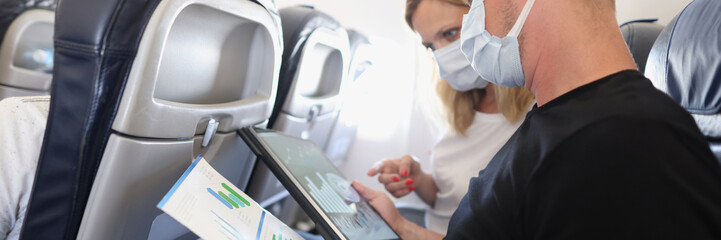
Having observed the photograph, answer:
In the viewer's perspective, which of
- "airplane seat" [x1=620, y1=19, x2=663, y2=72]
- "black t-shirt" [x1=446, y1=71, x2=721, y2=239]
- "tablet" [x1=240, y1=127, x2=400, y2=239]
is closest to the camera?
"black t-shirt" [x1=446, y1=71, x2=721, y2=239]

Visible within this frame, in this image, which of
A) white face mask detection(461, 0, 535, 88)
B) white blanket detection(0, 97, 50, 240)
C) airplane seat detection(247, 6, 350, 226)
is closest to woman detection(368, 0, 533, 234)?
airplane seat detection(247, 6, 350, 226)

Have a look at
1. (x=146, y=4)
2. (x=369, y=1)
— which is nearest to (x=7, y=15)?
(x=146, y=4)

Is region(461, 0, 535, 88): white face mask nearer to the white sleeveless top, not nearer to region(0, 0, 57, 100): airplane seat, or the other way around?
the white sleeveless top

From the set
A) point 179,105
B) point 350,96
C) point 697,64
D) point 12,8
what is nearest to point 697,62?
point 697,64

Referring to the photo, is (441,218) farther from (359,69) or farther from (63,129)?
(63,129)

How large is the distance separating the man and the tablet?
0.27 metres

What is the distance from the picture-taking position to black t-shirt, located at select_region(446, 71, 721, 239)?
533mm

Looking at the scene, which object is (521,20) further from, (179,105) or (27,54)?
(27,54)

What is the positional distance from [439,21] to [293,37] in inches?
18.8

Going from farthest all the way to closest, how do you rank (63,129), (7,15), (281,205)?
(281,205) < (7,15) < (63,129)

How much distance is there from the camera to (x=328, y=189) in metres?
1.15

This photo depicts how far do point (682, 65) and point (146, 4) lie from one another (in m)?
0.92

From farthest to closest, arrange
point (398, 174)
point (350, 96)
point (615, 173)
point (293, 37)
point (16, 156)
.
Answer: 1. point (350, 96)
2. point (398, 174)
3. point (293, 37)
4. point (16, 156)
5. point (615, 173)

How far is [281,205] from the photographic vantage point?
6.84 ft
